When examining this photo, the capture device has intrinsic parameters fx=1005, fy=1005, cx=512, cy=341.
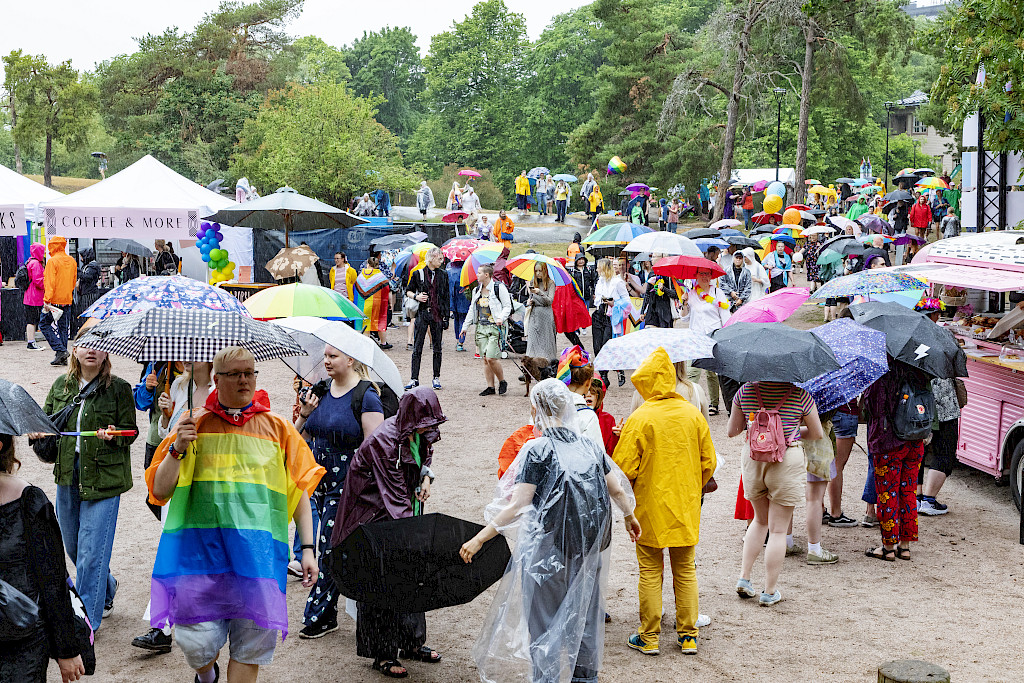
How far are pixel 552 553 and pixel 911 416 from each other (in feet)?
11.3

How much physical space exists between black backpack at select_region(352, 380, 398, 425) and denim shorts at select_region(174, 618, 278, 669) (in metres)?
1.56

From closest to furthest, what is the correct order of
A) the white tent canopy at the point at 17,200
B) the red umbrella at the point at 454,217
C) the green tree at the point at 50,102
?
the white tent canopy at the point at 17,200 < the red umbrella at the point at 454,217 < the green tree at the point at 50,102

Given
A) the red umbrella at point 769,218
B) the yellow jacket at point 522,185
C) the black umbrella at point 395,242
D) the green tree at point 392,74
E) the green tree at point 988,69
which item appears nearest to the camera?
the green tree at point 988,69

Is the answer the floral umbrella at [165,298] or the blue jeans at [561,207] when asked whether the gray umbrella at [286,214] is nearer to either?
the floral umbrella at [165,298]

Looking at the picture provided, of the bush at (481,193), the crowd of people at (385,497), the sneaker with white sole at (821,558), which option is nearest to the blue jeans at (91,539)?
the crowd of people at (385,497)

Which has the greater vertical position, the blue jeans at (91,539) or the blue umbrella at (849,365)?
the blue umbrella at (849,365)

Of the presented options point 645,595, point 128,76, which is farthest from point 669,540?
point 128,76

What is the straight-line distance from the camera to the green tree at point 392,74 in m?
83.6

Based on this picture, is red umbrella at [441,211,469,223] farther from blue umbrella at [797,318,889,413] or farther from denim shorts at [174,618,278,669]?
denim shorts at [174,618,278,669]

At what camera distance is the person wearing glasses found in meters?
4.09

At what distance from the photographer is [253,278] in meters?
22.1

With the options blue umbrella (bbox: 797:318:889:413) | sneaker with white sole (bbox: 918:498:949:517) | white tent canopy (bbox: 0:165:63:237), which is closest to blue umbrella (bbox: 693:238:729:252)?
sneaker with white sole (bbox: 918:498:949:517)

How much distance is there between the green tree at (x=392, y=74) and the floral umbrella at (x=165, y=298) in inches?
3080

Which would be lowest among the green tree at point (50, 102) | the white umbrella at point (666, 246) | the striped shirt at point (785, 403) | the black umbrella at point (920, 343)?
the striped shirt at point (785, 403)
